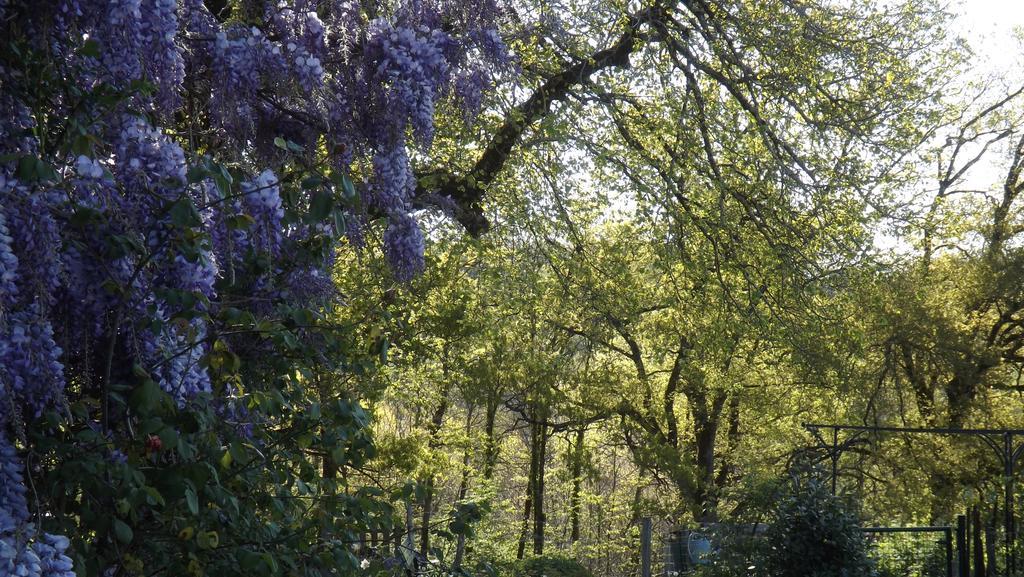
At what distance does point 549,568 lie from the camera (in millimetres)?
13117

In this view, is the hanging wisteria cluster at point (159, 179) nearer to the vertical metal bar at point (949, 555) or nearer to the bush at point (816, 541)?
the bush at point (816, 541)

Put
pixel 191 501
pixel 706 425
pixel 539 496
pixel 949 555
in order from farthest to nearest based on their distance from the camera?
pixel 539 496 < pixel 706 425 < pixel 949 555 < pixel 191 501

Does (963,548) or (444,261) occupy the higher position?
(444,261)

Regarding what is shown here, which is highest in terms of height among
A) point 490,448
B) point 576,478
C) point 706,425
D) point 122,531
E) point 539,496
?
point 706,425

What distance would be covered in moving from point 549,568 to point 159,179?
1192 cm

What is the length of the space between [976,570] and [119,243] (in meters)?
7.17

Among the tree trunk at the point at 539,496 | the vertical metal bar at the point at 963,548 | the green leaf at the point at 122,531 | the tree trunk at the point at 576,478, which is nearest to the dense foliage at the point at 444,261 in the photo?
the green leaf at the point at 122,531

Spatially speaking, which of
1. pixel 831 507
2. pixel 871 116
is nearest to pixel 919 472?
pixel 831 507

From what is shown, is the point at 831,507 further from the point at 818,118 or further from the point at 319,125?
the point at 319,125

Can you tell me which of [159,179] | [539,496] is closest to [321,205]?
[159,179]

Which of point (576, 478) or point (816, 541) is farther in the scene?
point (576, 478)

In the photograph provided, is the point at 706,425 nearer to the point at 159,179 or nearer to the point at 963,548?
the point at 963,548

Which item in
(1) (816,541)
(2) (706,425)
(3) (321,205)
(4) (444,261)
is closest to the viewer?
(3) (321,205)

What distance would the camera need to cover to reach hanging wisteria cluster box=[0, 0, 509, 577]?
1.80m
